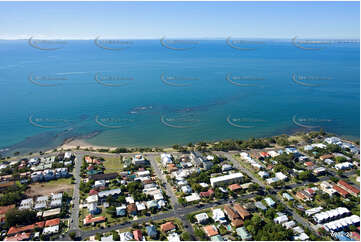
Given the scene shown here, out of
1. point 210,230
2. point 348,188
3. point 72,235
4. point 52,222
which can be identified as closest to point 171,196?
point 210,230

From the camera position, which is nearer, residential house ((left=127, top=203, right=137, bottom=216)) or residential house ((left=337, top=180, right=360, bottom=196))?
residential house ((left=127, top=203, right=137, bottom=216))

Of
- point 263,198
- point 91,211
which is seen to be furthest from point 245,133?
point 91,211

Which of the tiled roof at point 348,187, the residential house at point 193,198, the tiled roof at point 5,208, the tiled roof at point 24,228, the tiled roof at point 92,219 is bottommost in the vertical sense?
the tiled roof at point 24,228

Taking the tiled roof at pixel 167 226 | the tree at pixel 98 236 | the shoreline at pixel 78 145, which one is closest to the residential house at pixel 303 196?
the tiled roof at pixel 167 226

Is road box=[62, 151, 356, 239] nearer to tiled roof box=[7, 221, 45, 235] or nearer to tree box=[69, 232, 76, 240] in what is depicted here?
tree box=[69, 232, 76, 240]

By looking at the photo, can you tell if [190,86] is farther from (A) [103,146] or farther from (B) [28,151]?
(B) [28,151]

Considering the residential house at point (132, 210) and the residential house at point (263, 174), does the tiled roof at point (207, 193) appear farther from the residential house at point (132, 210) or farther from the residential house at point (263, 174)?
the residential house at point (263, 174)

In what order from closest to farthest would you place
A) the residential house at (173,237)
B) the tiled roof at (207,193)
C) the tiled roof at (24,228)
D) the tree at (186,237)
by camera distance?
the residential house at (173,237)
the tree at (186,237)
the tiled roof at (24,228)
the tiled roof at (207,193)

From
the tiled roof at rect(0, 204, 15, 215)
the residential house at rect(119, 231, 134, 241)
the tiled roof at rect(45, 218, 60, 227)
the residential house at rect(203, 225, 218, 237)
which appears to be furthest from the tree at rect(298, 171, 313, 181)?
the tiled roof at rect(0, 204, 15, 215)

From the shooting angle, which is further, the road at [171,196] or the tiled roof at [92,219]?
the tiled roof at [92,219]

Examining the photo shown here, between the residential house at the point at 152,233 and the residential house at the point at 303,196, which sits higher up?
the residential house at the point at 303,196

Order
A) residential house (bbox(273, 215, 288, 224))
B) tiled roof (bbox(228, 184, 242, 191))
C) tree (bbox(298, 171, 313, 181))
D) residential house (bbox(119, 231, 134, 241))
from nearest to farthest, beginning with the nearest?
1. residential house (bbox(119, 231, 134, 241))
2. residential house (bbox(273, 215, 288, 224))
3. tiled roof (bbox(228, 184, 242, 191))
4. tree (bbox(298, 171, 313, 181))
